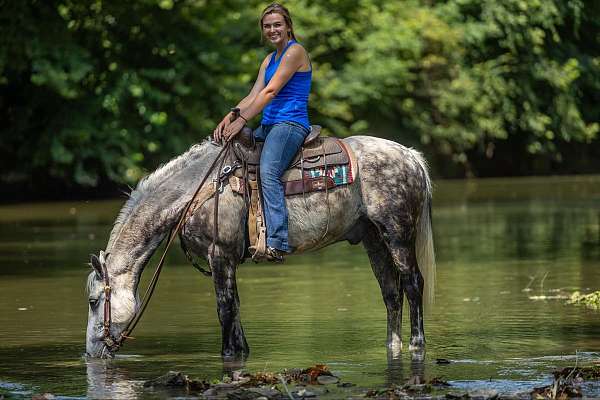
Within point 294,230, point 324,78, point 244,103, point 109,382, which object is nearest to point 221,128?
point 244,103

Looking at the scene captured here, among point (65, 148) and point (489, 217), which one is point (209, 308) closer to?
point (489, 217)

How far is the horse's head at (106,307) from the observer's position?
1030 centimetres

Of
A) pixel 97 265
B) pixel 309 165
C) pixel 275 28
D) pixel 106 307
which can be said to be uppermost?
pixel 275 28

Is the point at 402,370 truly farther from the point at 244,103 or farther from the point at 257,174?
the point at 244,103

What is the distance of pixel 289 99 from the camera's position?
10586 mm

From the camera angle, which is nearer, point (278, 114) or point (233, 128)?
point (233, 128)

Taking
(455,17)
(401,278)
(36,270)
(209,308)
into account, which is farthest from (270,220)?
(455,17)

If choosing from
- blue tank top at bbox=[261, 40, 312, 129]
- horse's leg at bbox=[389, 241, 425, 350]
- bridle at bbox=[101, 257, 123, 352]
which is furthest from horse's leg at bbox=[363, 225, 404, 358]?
bridle at bbox=[101, 257, 123, 352]

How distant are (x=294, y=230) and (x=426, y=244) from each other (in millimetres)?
1130

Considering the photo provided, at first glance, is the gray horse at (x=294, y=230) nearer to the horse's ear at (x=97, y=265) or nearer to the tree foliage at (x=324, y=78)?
the horse's ear at (x=97, y=265)

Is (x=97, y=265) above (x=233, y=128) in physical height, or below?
below

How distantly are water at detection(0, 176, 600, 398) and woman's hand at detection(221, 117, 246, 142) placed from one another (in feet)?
5.36

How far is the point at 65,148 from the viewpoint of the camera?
33438 mm

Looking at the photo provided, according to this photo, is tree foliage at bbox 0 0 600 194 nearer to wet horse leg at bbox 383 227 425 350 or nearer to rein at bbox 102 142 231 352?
rein at bbox 102 142 231 352
